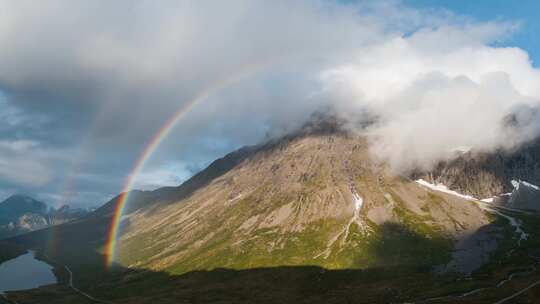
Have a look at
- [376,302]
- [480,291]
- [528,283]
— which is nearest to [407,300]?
[376,302]

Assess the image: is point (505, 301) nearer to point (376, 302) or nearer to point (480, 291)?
point (480, 291)

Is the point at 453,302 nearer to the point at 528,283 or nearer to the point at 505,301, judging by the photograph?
the point at 505,301

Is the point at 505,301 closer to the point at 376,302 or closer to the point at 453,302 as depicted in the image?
the point at 453,302

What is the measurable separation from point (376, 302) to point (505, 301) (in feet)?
169

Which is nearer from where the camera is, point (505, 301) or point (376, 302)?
point (505, 301)

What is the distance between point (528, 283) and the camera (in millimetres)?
192000

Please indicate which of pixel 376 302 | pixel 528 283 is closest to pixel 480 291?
pixel 528 283

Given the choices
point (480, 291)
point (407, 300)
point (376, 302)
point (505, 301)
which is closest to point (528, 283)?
point (480, 291)

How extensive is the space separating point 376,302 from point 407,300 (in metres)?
13.1

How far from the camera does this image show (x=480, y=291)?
636 ft

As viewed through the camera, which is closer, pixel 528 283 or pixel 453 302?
pixel 453 302

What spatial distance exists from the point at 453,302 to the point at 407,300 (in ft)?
70.4

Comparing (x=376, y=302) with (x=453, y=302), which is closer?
(x=453, y=302)

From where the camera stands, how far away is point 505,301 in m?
167
